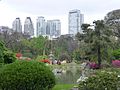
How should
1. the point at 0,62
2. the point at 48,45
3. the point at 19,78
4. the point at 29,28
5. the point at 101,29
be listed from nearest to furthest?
the point at 19,78 < the point at 0,62 < the point at 101,29 < the point at 48,45 < the point at 29,28

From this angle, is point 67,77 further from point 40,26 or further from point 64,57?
point 40,26

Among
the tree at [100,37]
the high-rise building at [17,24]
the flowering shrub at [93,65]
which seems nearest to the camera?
the tree at [100,37]

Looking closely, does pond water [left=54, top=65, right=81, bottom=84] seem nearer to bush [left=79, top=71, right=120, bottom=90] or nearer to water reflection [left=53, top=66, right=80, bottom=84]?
water reflection [left=53, top=66, right=80, bottom=84]

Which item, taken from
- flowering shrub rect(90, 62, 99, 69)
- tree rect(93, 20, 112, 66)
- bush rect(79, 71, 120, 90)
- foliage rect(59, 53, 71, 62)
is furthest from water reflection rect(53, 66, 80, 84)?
foliage rect(59, 53, 71, 62)

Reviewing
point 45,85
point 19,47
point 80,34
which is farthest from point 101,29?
point 19,47

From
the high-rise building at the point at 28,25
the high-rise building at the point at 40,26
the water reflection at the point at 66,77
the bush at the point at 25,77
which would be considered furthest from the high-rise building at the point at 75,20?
the bush at the point at 25,77

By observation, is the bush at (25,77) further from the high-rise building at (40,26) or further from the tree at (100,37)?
the high-rise building at (40,26)

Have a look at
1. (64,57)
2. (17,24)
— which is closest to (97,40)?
(64,57)

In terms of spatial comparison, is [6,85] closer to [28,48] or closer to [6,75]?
[6,75]

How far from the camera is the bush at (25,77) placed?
38.5ft

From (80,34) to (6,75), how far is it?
78.5 ft

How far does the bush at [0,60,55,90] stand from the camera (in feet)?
38.5

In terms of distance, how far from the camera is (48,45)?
72250 mm

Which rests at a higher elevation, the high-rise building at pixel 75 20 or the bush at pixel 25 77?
the high-rise building at pixel 75 20
